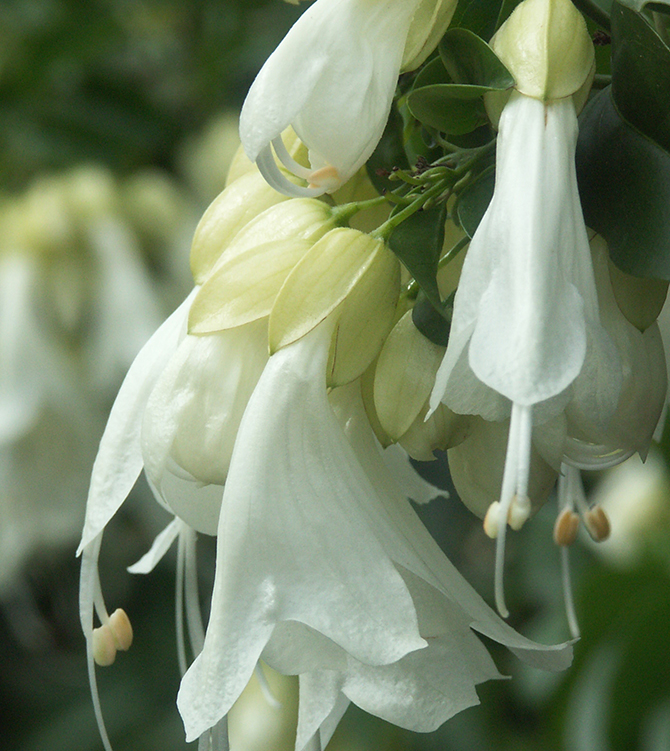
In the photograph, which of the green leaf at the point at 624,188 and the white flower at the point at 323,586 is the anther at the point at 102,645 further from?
the green leaf at the point at 624,188

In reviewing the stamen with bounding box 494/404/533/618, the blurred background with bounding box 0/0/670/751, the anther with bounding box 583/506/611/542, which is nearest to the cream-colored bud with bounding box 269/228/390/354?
the stamen with bounding box 494/404/533/618

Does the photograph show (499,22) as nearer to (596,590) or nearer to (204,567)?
(596,590)

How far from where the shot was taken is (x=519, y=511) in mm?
381

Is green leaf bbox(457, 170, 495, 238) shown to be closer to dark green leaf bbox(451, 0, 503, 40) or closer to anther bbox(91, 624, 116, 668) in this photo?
dark green leaf bbox(451, 0, 503, 40)

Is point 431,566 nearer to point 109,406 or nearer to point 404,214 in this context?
point 404,214

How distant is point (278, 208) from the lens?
47 centimetres

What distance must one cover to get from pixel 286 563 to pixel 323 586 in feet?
0.06

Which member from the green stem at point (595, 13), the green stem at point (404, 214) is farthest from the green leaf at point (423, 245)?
the green stem at point (595, 13)

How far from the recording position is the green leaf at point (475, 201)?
448 mm

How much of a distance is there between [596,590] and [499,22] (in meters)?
0.81

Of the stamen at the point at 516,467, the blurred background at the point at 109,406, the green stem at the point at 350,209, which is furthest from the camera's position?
the blurred background at the point at 109,406

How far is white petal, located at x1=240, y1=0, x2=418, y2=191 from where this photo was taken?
1.41ft

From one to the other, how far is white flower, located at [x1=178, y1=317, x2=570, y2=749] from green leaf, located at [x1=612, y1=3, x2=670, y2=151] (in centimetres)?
16

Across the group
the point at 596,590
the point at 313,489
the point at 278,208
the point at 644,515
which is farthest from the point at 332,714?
the point at 644,515
